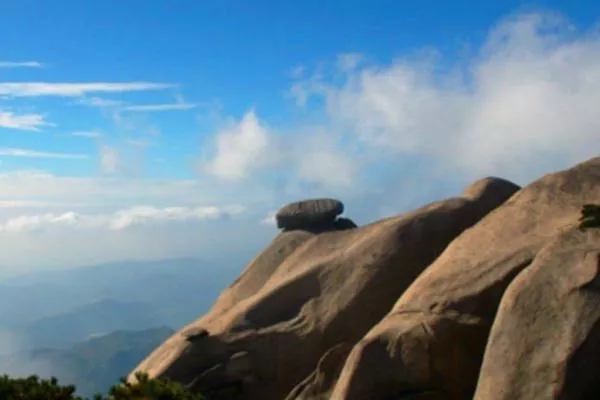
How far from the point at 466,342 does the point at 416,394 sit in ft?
8.11

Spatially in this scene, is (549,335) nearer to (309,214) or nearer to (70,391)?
(70,391)

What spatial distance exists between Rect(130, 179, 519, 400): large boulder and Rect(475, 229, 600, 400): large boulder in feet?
41.0

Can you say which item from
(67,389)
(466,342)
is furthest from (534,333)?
(67,389)

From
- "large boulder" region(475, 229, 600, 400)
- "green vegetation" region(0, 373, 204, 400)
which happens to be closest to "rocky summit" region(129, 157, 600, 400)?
"large boulder" region(475, 229, 600, 400)

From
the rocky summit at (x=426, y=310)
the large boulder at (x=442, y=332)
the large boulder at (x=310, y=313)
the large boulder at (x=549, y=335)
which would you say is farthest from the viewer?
the large boulder at (x=310, y=313)

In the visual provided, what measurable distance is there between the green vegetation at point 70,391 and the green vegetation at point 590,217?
1405 cm

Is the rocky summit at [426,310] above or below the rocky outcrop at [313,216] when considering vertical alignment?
below

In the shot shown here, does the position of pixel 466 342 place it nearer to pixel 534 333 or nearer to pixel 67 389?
pixel 534 333

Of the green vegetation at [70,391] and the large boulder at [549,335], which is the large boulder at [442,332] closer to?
the large boulder at [549,335]

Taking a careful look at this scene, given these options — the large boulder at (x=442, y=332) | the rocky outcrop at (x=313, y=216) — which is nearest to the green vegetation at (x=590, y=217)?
the large boulder at (x=442, y=332)

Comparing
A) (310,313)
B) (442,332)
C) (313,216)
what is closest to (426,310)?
(442,332)

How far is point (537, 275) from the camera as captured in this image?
2347cm

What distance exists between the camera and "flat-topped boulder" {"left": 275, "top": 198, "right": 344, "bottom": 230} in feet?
153

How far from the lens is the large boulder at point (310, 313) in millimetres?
35000
